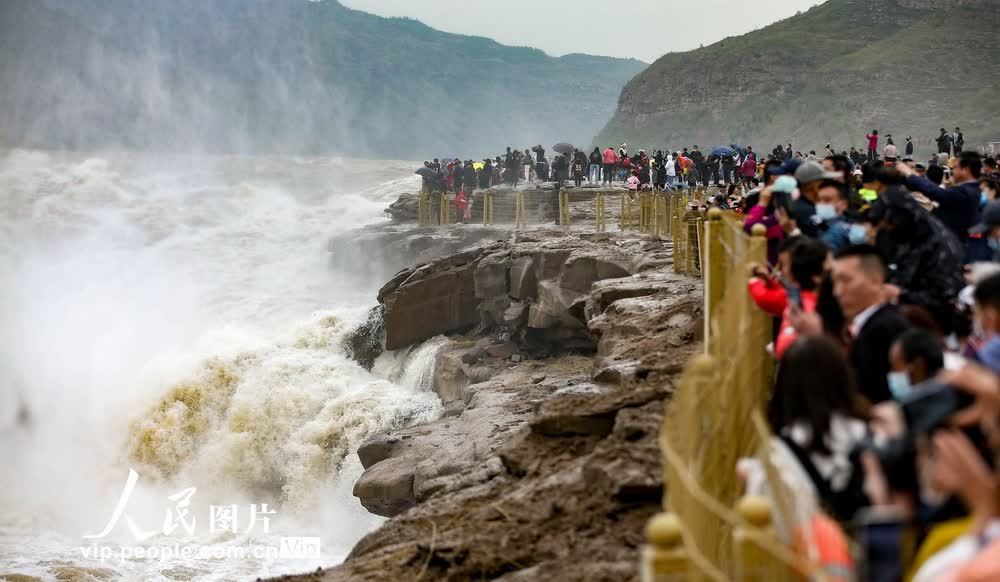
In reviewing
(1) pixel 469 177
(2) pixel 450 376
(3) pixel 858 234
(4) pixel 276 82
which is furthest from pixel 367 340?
(4) pixel 276 82

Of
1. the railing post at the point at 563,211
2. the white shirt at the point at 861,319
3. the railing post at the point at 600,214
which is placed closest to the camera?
the white shirt at the point at 861,319

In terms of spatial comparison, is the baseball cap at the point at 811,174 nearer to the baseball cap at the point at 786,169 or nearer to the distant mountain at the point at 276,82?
the baseball cap at the point at 786,169

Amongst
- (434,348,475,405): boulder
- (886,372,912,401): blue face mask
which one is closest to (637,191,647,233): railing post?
(434,348,475,405): boulder

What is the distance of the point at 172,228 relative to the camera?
46.5 m

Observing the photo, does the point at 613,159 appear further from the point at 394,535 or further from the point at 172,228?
the point at 394,535

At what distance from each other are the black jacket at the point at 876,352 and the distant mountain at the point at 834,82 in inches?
1793

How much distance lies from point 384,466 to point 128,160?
60.0 meters

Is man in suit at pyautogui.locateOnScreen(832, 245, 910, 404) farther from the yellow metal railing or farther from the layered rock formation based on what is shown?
the layered rock formation

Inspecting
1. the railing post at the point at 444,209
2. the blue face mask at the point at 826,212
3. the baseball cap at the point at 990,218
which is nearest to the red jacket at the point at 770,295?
the blue face mask at the point at 826,212

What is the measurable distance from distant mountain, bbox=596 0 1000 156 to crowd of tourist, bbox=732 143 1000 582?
43.8 meters

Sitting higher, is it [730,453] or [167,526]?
[730,453]

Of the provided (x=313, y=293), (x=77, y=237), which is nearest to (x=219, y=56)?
(x=77, y=237)

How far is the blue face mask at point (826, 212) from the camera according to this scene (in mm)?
7184

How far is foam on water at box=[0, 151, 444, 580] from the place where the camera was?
20.0 metres
